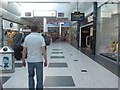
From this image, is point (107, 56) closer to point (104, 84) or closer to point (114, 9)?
point (114, 9)

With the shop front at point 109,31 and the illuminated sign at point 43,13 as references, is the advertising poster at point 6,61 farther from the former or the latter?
the illuminated sign at point 43,13

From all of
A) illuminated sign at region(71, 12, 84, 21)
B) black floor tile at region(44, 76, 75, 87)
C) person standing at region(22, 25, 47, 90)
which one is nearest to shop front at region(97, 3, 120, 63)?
black floor tile at region(44, 76, 75, 87)

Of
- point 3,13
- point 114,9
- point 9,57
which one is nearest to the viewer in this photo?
point 9,57

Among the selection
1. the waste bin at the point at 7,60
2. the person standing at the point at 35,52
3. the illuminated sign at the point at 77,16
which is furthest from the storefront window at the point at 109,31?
the person standing at the point at 35,52

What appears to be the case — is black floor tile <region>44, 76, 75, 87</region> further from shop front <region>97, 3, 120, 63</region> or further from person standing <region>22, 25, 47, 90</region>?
shop front <region>97, 3, 120, 63</region>

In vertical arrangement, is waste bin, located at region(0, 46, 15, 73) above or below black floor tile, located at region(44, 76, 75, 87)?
above

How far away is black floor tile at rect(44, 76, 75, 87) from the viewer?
6.05 meters

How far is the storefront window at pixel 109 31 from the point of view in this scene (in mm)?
10875

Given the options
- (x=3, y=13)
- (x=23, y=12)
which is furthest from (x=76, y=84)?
(x=23, y=12)

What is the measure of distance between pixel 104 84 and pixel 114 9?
20.0 feet

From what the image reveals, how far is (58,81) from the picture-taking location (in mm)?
6469

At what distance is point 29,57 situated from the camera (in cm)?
458

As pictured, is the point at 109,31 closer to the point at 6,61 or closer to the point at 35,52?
the point at 6,61

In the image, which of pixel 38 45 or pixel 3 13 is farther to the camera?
pixel 3 13
